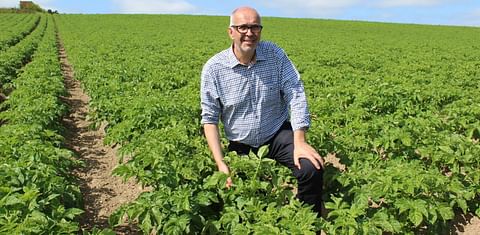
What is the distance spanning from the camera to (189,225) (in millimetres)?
3502

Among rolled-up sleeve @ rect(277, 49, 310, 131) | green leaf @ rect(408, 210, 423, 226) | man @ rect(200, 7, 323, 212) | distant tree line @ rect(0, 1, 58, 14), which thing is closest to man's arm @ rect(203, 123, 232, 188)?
man @ rect(200, 7, 323, 212)

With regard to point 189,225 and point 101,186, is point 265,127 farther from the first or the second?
point 101,186

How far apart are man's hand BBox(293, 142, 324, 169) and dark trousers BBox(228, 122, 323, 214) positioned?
0.03m

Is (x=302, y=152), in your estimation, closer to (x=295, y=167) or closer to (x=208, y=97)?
(x=295, y=167)

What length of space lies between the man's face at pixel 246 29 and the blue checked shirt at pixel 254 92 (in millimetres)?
249

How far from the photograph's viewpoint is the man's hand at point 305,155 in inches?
151

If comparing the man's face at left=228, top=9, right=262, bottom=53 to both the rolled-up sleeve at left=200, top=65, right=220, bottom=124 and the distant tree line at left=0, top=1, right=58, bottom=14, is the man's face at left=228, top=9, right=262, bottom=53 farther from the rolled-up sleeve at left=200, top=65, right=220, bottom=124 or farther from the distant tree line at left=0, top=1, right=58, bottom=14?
the distant tree line at left=0, top=1, right=58, bottom=14

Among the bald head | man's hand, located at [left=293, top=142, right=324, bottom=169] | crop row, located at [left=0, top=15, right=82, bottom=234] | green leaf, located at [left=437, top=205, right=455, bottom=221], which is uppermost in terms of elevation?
the bald head

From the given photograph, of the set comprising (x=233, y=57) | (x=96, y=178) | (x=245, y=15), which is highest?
(x=245, y=15)

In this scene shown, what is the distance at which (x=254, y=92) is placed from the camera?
420 centimetres

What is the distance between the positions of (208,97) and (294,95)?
0.79 metres

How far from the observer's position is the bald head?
379 cm

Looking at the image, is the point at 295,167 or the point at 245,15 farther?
the point at 295,167

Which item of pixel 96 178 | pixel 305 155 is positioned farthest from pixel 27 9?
pixel 305 155
